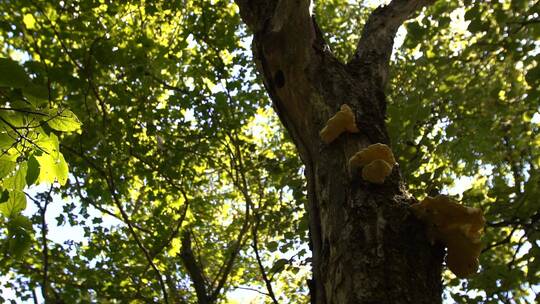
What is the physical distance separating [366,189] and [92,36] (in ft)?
16.5

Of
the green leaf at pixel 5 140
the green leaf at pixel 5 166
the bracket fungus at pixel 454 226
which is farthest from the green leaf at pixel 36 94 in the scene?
the bracket fungus at pixel 454 226

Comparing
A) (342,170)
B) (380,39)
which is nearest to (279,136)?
(380,39)

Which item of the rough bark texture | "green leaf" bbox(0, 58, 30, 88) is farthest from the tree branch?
"green leaf" bbox(0, 58, 30, 88)

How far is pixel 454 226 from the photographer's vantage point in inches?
72.7

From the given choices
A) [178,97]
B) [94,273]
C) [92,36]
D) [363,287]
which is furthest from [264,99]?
[363,287]

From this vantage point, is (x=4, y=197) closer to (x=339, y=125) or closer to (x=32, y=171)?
(x=32, y=171)

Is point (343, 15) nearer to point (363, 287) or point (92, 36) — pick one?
point (92, 36)

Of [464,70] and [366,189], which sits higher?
[464,70]

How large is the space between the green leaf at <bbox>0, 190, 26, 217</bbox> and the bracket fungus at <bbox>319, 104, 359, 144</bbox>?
1.40m

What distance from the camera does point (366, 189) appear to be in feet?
6.44

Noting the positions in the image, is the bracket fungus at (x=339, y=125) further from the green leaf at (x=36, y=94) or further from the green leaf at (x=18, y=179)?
the green leaf at (x=18, y=179)

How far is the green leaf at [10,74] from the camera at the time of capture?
142cm

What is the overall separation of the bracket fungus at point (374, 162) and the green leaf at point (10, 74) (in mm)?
1338

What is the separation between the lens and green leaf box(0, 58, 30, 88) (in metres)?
1.42
